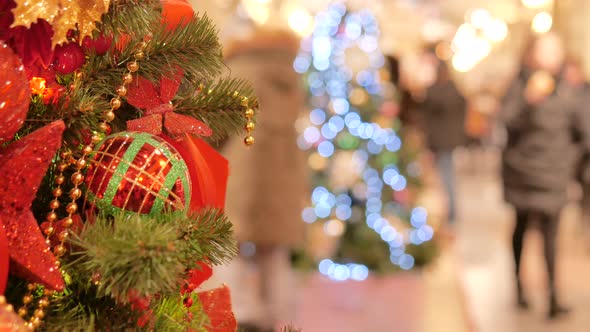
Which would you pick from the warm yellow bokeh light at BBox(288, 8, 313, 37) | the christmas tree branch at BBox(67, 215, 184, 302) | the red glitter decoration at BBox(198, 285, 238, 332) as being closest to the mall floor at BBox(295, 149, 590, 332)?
the warm yellow bokeh light at BBox(288, 8, 313, 37)

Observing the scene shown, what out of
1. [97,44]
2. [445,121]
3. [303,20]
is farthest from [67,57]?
[445,121]

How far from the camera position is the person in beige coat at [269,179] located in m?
3.74

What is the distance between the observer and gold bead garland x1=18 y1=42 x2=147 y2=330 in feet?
2.78

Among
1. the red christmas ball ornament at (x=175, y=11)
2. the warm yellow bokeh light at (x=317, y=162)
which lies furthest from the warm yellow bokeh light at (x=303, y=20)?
the red christmas ball ornament at (x=175, y=11)

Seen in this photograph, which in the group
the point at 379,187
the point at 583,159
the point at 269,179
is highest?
the point at 583,159

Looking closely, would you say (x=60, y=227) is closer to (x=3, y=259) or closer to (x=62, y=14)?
(x=3, y=259)

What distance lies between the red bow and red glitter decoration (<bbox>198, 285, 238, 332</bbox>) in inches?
9.9

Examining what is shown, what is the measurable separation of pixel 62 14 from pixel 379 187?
515 cm

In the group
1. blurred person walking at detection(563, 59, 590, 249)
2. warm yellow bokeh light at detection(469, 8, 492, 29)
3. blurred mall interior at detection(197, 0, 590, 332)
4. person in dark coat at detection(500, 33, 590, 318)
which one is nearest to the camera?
blurred mall interior at detection(197, 0, 590, 332)

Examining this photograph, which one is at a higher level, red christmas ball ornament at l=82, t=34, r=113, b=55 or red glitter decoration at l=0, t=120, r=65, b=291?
red christmas ball ornament at l=82, t=34, r=113, b=55

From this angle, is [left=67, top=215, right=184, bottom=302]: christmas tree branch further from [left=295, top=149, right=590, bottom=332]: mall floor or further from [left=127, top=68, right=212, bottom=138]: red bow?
[left=295, top=149, right=590, bottom=332]: mall floor

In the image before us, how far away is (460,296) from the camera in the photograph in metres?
5.30

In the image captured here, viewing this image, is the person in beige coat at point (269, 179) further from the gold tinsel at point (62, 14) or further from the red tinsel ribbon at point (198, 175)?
the gold tinsel at point (62, 14)

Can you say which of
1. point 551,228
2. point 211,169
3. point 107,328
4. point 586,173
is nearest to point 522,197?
point 551,228
